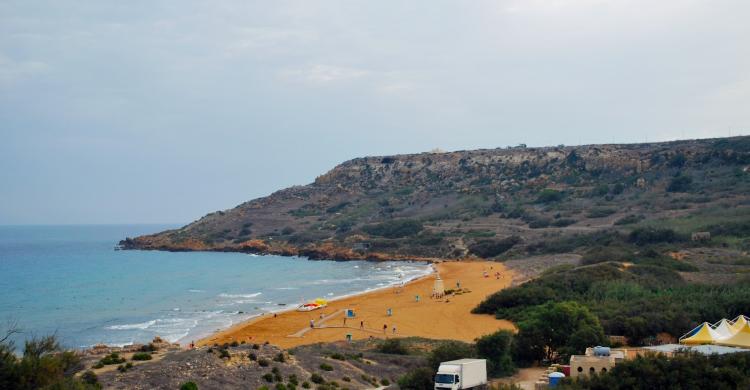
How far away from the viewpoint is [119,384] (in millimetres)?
16250

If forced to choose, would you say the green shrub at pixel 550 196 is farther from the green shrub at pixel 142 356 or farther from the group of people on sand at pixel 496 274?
the green shrub at pixel 142 356

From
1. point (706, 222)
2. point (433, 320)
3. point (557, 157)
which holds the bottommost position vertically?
point (433, 320)

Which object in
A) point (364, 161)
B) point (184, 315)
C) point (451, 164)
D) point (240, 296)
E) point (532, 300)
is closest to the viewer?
point (532, 300)

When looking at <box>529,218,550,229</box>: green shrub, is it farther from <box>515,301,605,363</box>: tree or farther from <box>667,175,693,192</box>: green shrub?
<box>515,301,605,363</box>: tree

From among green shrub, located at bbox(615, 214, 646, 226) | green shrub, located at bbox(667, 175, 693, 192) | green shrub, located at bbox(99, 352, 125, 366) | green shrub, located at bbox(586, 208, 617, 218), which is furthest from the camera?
green shrub, located at bbox(667, 175, 693, 192)

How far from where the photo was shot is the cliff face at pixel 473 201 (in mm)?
74188

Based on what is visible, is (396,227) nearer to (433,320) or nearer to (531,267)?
(531,267)

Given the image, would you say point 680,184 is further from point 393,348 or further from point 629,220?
point 393,348

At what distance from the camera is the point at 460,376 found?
658 inches

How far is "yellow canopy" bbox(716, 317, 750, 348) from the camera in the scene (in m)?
19.1

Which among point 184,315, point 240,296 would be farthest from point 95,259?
point 184,315

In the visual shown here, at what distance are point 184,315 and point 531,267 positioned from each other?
2739cm

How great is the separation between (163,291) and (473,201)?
183 feet

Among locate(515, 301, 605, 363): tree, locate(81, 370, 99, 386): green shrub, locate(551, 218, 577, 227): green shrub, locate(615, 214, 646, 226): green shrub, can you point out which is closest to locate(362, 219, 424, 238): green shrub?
locate(551, 218, 577, 227): green shrub
